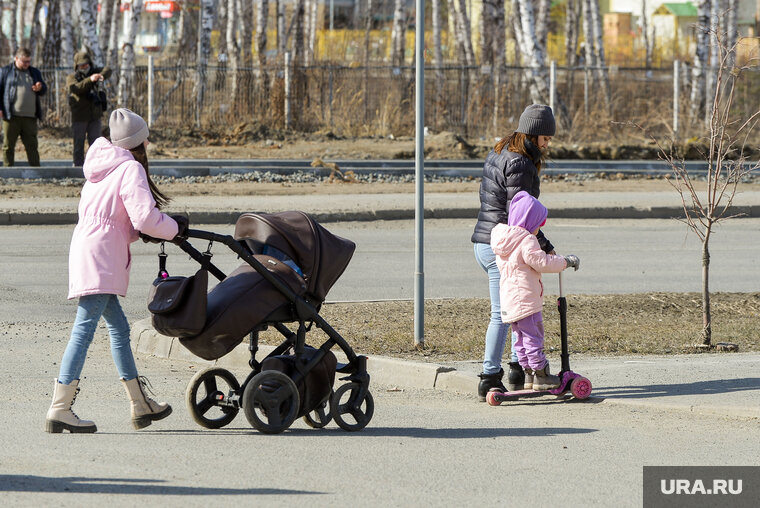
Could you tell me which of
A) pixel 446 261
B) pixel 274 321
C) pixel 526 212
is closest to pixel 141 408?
pixel 274 321

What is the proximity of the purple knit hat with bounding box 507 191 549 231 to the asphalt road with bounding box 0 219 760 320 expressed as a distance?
180 inches

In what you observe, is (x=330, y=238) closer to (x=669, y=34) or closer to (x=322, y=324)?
(x=322, y=324)

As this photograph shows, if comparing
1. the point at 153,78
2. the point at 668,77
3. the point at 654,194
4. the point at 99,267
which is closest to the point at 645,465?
the point at 99,267

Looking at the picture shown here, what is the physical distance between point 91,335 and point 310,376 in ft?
4.00

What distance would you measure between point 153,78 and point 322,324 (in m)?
28.6

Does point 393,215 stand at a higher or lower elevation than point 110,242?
lower

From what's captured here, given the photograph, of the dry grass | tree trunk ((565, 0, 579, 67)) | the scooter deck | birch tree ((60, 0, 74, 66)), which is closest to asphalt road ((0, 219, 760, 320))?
the dry grass

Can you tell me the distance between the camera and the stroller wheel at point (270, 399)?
669 centimetres

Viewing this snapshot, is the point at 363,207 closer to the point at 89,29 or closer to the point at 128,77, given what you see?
the point at 128,77

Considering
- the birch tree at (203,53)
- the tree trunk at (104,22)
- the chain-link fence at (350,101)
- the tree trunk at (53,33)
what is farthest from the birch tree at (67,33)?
the tree trunk at (104,22)

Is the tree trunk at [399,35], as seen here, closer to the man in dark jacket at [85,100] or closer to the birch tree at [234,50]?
the birch tree at [234,50]

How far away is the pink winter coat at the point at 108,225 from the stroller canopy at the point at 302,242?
0.49 metres

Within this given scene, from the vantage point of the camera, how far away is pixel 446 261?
1517cm

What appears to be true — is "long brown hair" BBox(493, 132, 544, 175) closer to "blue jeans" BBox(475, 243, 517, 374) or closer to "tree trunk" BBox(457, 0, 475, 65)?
"blue jeans" BBox(475, 243, 517, 374)
